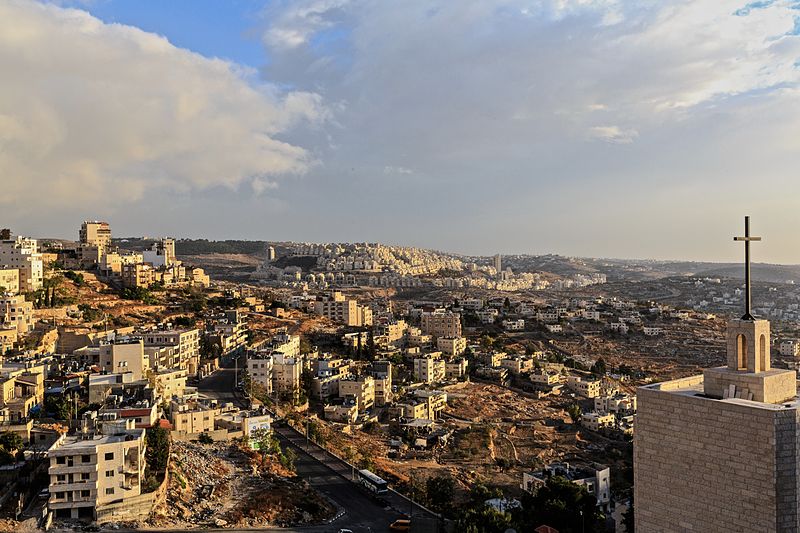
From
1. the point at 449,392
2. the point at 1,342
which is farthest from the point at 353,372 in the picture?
the point at 1,342

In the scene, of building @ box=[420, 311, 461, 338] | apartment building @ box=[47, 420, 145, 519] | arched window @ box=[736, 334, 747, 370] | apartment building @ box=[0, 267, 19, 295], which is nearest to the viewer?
arched window @ box=[736, 334, 747, 370]

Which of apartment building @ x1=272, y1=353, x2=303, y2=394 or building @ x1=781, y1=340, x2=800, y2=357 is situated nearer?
apartment building @ x1=272, y1=353, x2=303, y2=394

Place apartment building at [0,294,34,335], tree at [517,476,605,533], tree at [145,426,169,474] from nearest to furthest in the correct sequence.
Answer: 1. tree at [517,476,605,533]
2. tree at [145,426,169,474]
3. apartment building at [0,294,34,335]

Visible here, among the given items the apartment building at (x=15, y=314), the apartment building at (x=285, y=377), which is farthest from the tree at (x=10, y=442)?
the apartment building at (x=15, y=314)

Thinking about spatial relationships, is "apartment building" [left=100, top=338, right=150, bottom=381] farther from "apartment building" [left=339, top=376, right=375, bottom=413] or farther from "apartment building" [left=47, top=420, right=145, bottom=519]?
"apartment building" [left=47, top=420, right=145, bottom=519]

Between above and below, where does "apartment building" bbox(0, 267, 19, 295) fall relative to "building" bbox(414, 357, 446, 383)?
above

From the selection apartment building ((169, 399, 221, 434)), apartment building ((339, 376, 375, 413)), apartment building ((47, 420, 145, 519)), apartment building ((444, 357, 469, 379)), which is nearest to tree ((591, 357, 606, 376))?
apartment building ((444, 357, 469, 379))

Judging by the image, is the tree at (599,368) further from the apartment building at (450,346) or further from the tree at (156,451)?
the tree at (156,451)
